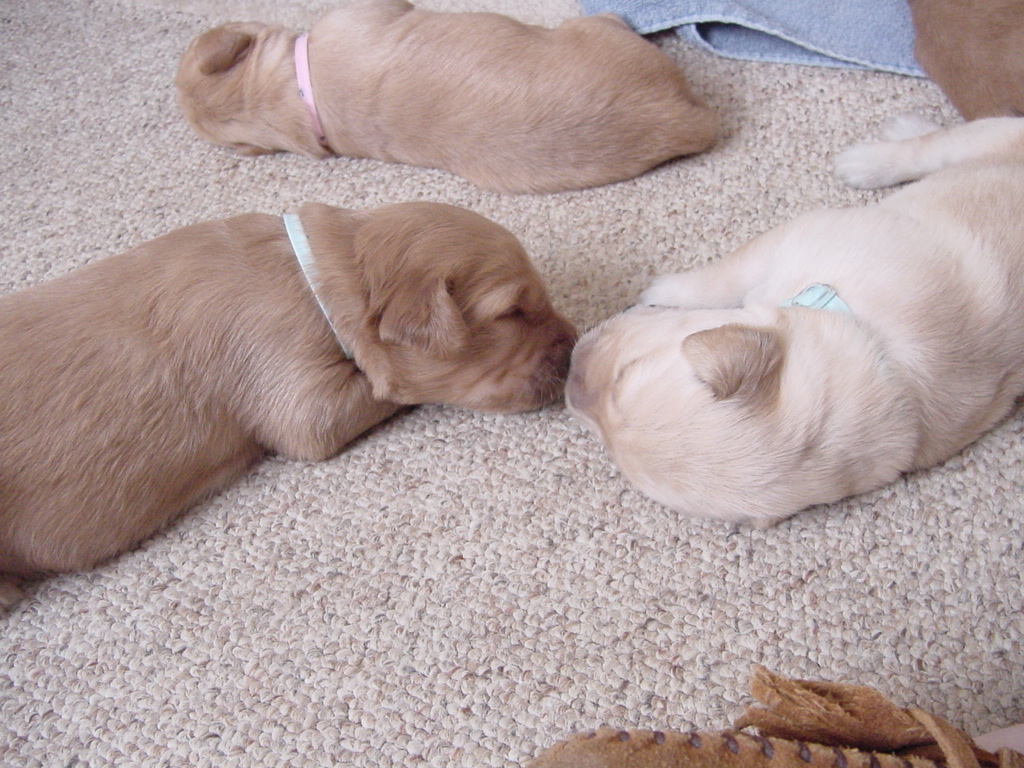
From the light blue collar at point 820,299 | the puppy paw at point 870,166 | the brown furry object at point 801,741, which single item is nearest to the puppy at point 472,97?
the puppy paw at point 870,166

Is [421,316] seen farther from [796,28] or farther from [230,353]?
[796,28]

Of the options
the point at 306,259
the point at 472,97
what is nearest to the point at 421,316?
the point at 306,259

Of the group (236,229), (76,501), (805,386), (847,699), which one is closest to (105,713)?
(76,501)

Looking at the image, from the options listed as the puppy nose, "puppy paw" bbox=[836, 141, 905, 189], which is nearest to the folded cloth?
"puppy paw" bbox=[836, 141, 905, 189]

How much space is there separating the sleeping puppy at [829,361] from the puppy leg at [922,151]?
0.25 feet

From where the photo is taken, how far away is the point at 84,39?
2705mm

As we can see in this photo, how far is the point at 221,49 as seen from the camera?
2.27 meters

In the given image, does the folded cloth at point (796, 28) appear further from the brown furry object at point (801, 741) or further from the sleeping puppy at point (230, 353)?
the brown furry object at point (801, 741)

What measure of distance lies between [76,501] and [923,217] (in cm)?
177

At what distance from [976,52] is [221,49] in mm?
2003

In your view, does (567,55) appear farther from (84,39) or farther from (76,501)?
(84,39)

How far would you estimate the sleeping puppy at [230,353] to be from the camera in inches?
60.5

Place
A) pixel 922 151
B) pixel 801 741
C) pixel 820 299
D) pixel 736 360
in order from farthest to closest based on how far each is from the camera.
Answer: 1. pixel 922 151
2. pixel 820 299
3. pixel 736 360
4. pixel 801 741

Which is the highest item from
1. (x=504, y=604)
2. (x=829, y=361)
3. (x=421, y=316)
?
(x=421, y=316)
